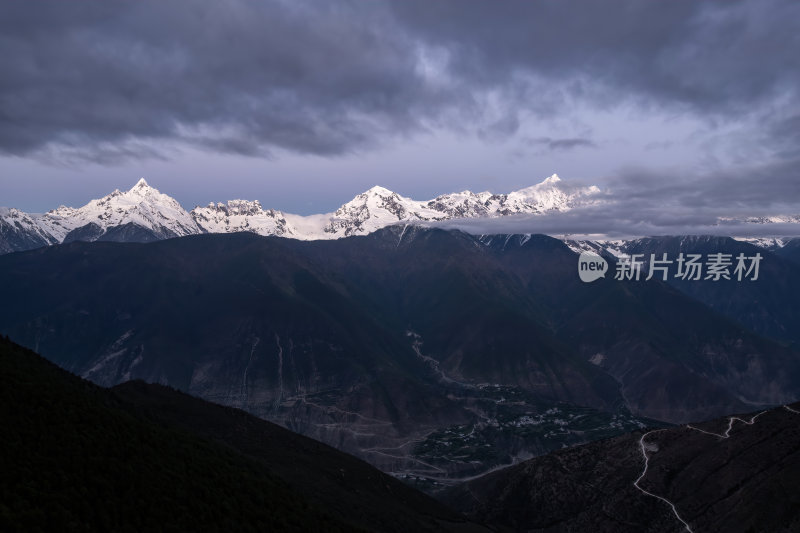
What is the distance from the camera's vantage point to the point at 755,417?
6407 inches

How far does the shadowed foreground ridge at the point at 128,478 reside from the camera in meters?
74.9

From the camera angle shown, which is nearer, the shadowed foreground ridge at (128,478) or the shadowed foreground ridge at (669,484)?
the shadowed foreground ridge at (128,478)

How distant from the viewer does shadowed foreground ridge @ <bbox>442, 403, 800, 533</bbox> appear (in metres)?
130

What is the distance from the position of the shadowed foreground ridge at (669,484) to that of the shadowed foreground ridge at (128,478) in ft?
116

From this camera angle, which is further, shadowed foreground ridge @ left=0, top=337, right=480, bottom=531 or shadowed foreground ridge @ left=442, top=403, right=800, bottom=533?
shadowed foreground ridge @ left=442, top=403, right=800, bottom=533

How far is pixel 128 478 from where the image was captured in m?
84.9

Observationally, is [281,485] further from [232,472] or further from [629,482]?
[629,482]

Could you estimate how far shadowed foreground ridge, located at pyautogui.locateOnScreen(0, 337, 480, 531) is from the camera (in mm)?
74938

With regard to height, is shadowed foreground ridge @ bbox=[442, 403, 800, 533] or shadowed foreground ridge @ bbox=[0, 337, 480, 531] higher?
shadowed foreground ridge @ bbox=[0, 337, 480, 531]

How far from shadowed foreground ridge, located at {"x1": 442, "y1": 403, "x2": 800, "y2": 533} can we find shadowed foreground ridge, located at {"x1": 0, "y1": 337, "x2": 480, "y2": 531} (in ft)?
116

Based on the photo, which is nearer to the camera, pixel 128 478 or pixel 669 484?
pixel 128 478

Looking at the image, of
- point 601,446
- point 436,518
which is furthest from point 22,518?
point 601,446

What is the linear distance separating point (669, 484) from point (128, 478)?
121 m

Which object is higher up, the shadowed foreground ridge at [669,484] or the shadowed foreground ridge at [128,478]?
the shadowed foreground ridge at [128,478]
